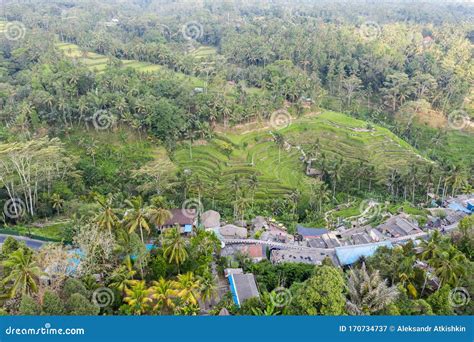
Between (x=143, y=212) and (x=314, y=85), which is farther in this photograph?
(x=314, y=85)

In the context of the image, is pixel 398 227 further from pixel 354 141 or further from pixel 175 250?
pixel 175 250

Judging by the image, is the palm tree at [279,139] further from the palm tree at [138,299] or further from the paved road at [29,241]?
the palm tree at [138,299]

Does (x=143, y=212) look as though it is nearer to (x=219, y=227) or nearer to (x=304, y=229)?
(x=219, y=227)

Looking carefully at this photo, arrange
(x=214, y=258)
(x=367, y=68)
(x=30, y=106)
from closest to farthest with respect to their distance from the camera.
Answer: (x=214, y=258) < (x=30, y=106) < (x=367, y=68)

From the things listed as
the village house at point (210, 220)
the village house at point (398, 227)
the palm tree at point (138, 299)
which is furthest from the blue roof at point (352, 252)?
the palm tree at point (138, 299)

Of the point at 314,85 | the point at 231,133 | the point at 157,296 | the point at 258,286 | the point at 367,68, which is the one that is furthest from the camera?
the point at 367,68

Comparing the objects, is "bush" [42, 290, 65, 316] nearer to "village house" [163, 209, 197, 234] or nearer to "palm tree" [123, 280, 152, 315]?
"palm tree" [123, 280, 152, 315]

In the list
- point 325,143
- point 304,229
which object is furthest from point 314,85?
point 304,229
